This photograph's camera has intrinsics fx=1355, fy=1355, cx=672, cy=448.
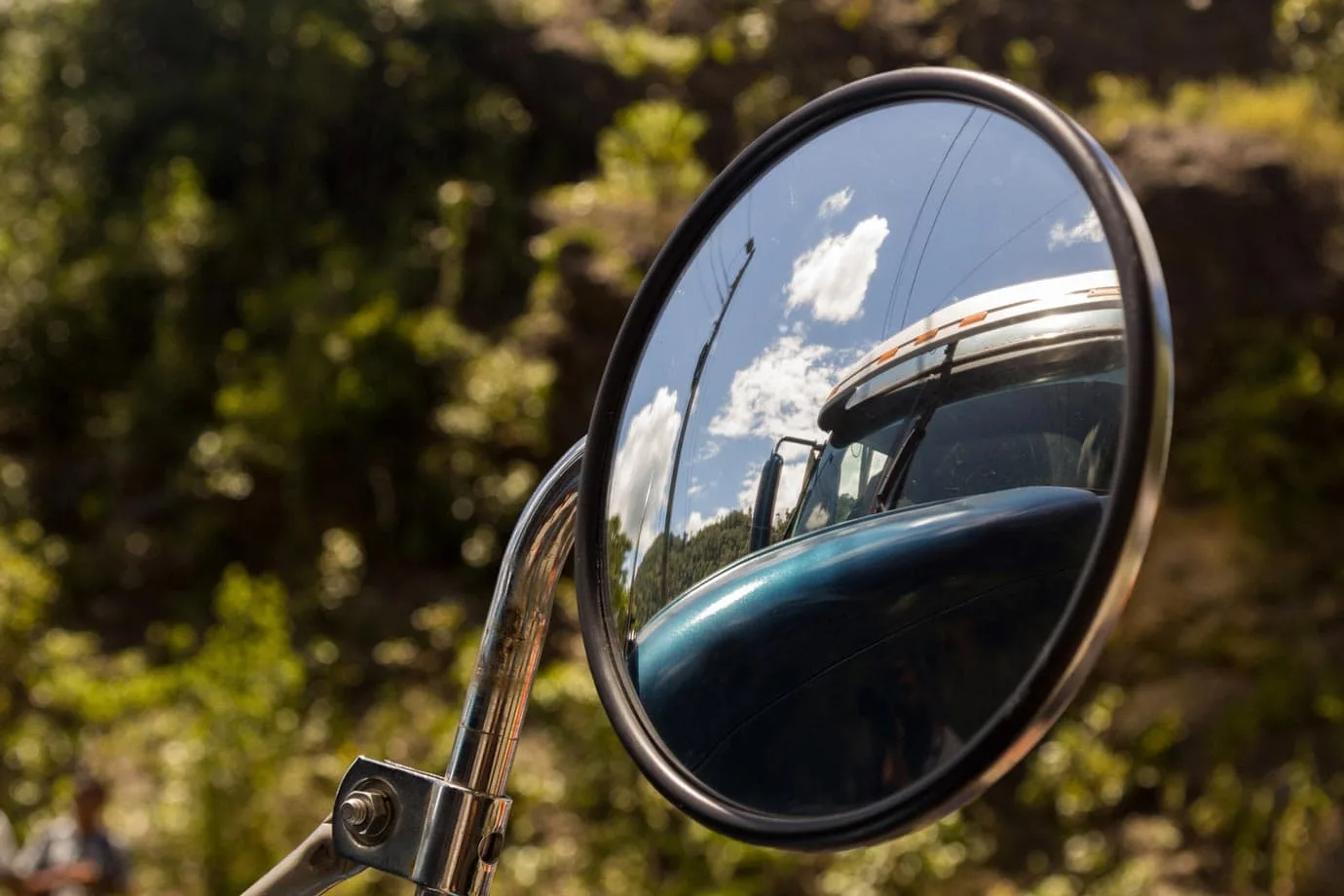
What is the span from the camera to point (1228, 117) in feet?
22.9

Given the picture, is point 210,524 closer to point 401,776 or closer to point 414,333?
point 414,333

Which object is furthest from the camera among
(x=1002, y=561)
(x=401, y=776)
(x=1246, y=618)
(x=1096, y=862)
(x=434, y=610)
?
(x=434, y=610)

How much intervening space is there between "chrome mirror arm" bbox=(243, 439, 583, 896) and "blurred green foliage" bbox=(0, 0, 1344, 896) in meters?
0.08

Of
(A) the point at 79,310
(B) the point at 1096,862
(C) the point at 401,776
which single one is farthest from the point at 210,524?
(C) the point at 401,776

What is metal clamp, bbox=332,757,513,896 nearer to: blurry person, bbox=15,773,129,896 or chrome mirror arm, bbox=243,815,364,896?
chrome mirror arm, bbox=243,815,364,896

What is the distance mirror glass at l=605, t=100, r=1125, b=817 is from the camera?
85cm

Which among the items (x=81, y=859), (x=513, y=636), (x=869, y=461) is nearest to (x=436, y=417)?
(x=81, y=859)

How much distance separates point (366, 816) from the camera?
105 centimetres

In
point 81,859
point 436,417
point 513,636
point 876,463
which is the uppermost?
point 436,417

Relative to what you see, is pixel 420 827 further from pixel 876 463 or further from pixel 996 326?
pixel 996 326

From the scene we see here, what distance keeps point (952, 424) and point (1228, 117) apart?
22.5 feet

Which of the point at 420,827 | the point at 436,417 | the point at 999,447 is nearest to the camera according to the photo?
the point at 999,447

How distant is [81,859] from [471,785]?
17.8 ft

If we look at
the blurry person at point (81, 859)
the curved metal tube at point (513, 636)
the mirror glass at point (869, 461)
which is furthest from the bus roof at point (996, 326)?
the blurry person at point (81, 859)
